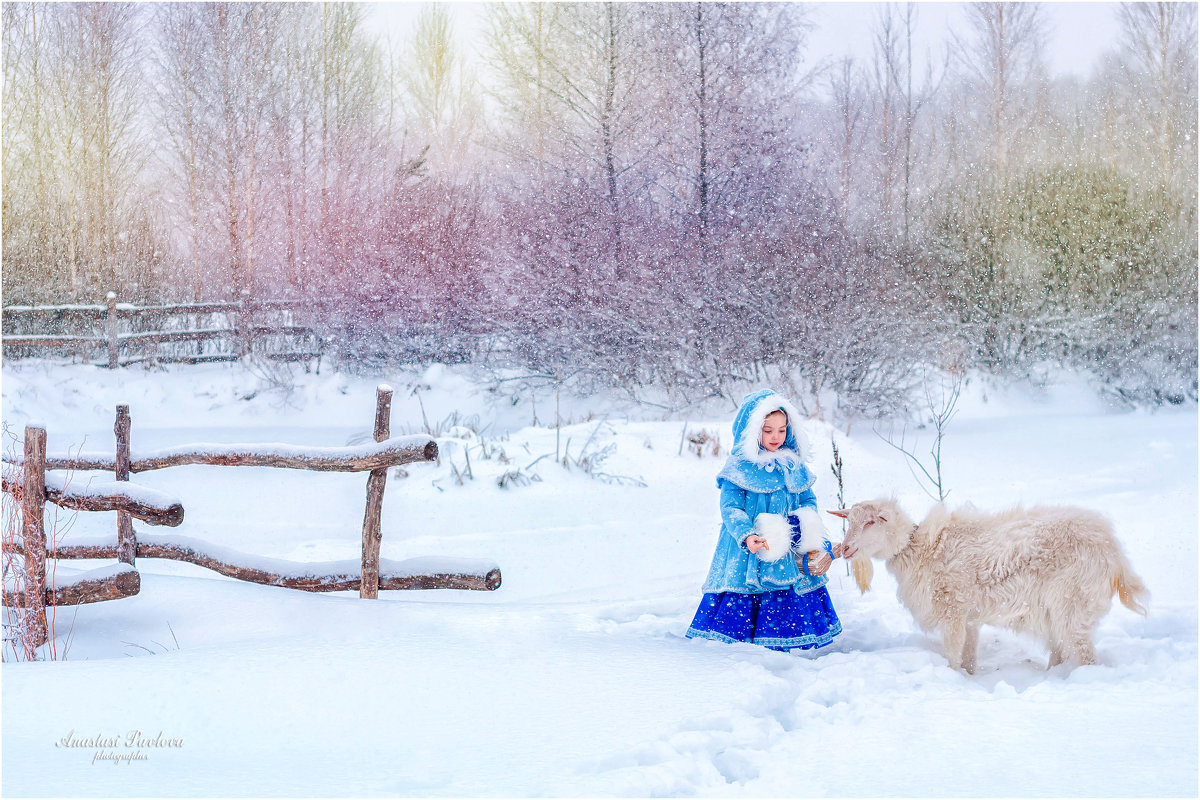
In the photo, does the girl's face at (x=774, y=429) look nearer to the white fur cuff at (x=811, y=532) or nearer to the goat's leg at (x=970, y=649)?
the white fur cuff at (x=811, y=532)

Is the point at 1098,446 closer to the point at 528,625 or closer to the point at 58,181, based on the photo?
the point at 528,625

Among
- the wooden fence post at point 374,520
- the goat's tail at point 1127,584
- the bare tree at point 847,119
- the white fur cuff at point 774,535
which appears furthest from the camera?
the bare tree at point 847,119

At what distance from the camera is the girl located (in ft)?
13.4

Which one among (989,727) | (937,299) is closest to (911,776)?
(989,727)

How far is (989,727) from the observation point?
304cm

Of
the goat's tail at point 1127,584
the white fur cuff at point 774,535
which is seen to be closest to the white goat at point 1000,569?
the goat's tail at point 1127,584

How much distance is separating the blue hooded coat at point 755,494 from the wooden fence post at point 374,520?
5.71 feet

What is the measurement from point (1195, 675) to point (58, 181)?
19.8 metres

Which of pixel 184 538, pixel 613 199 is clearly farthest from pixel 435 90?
pixel 184 538

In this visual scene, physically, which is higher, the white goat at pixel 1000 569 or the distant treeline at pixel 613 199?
the distant treeline at pixel 613 199

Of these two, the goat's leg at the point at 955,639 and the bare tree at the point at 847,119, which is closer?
the goat's leg at the point at 955,639

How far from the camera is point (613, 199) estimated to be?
13.5m

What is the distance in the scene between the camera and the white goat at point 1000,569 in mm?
3549

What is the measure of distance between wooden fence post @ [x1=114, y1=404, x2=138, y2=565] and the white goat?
374 cm
